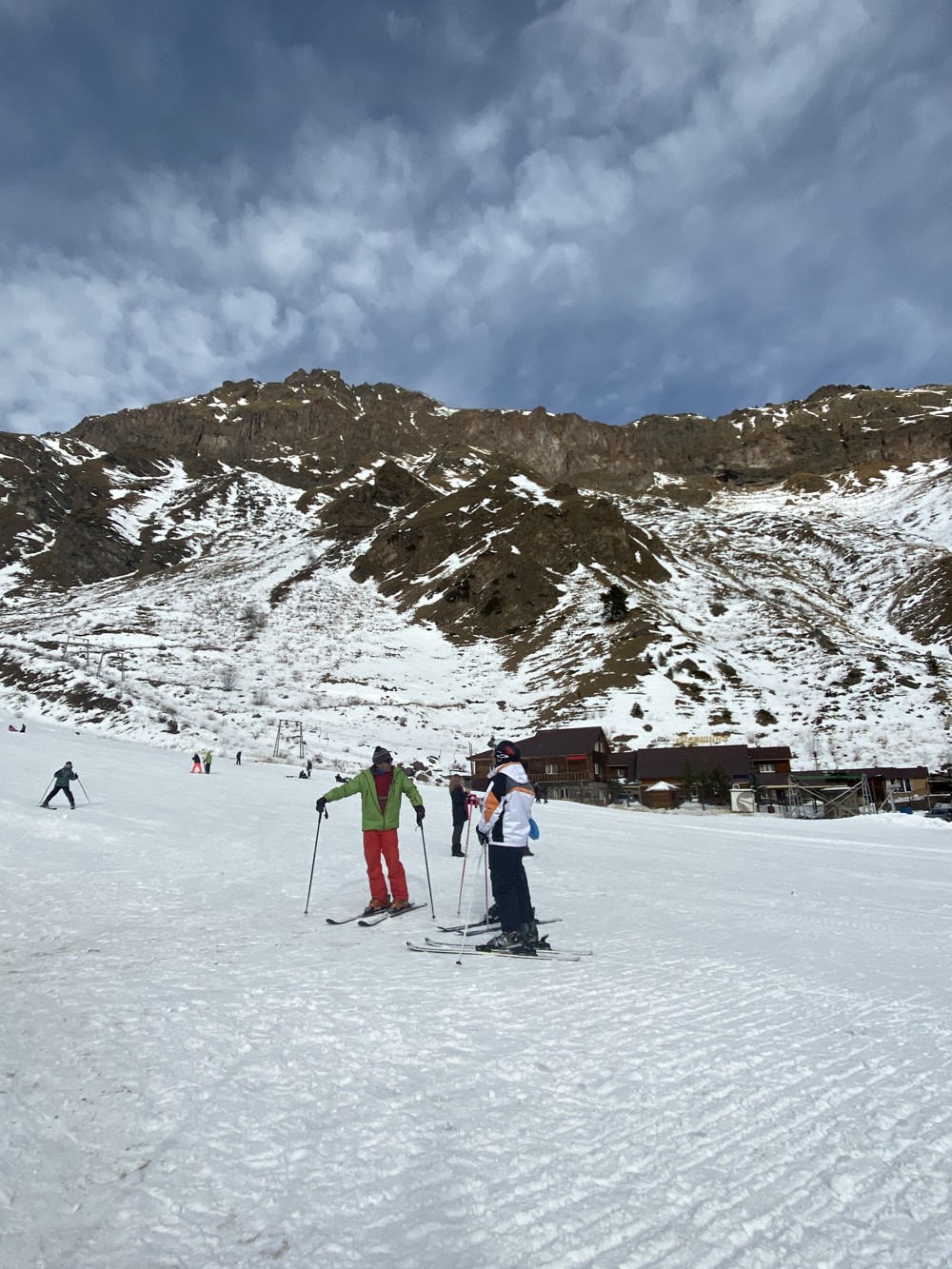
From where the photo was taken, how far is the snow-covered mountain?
52.0m

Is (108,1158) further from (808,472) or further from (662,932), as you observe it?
(808,472)

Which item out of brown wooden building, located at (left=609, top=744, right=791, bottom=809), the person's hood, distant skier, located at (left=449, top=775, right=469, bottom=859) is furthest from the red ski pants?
brown wooden building, located at (left=609, top=744, right=791, bottom=809)

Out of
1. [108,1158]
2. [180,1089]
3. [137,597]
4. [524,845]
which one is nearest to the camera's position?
[108,1158]

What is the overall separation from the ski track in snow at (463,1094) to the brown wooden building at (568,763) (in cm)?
3748

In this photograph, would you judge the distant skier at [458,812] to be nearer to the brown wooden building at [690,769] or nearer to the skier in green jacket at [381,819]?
the skier in green jacket at [381,819]

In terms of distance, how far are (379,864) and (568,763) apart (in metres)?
39.0

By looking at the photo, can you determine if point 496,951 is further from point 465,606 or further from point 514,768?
point 465,606

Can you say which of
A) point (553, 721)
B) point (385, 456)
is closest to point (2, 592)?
point (553, 721)

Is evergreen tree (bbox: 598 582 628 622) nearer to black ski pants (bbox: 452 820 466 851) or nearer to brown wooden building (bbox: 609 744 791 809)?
brown wooden building (bbox: 609 744 791 809)

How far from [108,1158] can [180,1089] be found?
0.63 meters

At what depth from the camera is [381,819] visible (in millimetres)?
8195

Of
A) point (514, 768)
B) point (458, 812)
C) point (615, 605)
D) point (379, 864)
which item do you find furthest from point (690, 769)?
point (514, 768)

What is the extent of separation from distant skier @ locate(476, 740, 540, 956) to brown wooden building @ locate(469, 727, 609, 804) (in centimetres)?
3717

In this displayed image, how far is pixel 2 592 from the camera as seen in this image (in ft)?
332
